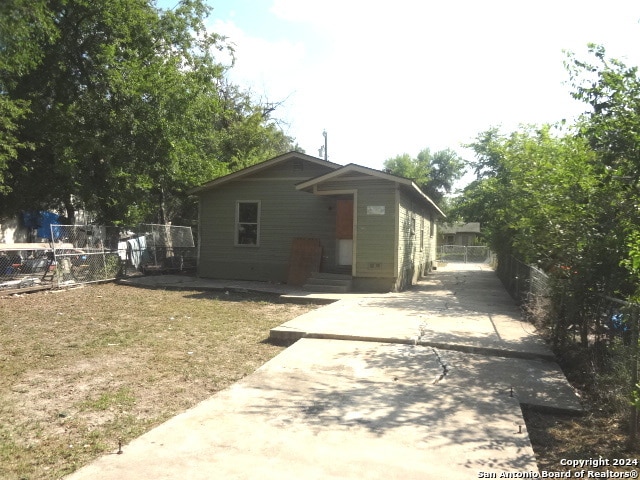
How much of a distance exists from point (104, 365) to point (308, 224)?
9534 millimetres

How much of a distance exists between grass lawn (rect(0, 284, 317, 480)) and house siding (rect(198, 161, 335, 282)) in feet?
12.8

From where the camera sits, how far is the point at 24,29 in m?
10.7

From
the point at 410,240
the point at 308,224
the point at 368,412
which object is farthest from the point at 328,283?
the point at 368,412

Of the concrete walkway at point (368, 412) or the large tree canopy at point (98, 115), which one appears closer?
the concrete walkway at point (368, 412)

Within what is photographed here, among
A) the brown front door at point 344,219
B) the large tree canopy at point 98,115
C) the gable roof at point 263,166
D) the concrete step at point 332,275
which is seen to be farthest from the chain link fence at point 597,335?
the large tree canopy at point 98,115

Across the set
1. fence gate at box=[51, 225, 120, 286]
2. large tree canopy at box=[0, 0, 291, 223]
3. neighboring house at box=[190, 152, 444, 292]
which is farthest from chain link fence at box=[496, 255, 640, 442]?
large tree canopy at box=[0, 0, 291, 223]

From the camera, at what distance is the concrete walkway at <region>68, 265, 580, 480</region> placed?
311 centimetres

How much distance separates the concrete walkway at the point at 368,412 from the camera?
3111 millimetres

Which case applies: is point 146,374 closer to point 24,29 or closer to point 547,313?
point 547,313

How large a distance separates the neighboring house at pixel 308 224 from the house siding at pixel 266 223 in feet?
0.11

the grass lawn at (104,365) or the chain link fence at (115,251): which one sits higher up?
the chain link fence at (115,251)

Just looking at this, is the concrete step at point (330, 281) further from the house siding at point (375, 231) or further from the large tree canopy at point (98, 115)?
the large tree canopy at point (98, 115)

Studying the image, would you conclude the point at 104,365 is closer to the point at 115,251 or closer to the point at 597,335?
the point at 597,335

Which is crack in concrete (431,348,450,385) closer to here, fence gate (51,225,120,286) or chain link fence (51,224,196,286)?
chain link fence (51,224,196,286)
